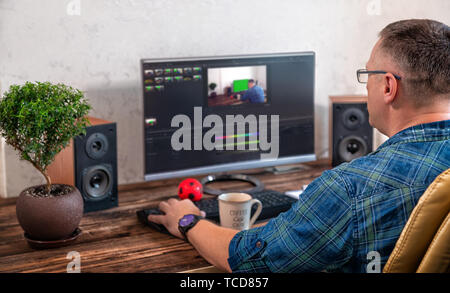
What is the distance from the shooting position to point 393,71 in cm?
121

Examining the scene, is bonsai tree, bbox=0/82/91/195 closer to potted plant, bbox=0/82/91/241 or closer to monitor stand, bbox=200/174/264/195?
potted plant, bbox=0/82/91/241

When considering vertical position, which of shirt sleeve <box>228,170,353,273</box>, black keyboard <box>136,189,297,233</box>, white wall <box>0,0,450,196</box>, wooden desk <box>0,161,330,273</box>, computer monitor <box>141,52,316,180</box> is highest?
white wall <box>0,0,450,196</box>

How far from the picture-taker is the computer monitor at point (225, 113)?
6.77 feet

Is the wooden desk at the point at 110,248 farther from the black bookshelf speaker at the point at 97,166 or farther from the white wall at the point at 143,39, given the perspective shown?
the white wall at the point at 143,39

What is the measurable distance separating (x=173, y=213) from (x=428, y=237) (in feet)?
2.75

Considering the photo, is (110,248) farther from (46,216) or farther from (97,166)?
(97,166)

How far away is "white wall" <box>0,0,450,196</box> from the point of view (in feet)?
6.62

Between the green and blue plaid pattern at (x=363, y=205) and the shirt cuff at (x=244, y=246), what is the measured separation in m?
0.07

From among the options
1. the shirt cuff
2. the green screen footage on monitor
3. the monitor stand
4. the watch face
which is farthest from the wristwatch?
the green screen footage on monitor

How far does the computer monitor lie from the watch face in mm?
518

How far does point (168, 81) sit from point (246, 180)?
52 centimetres
